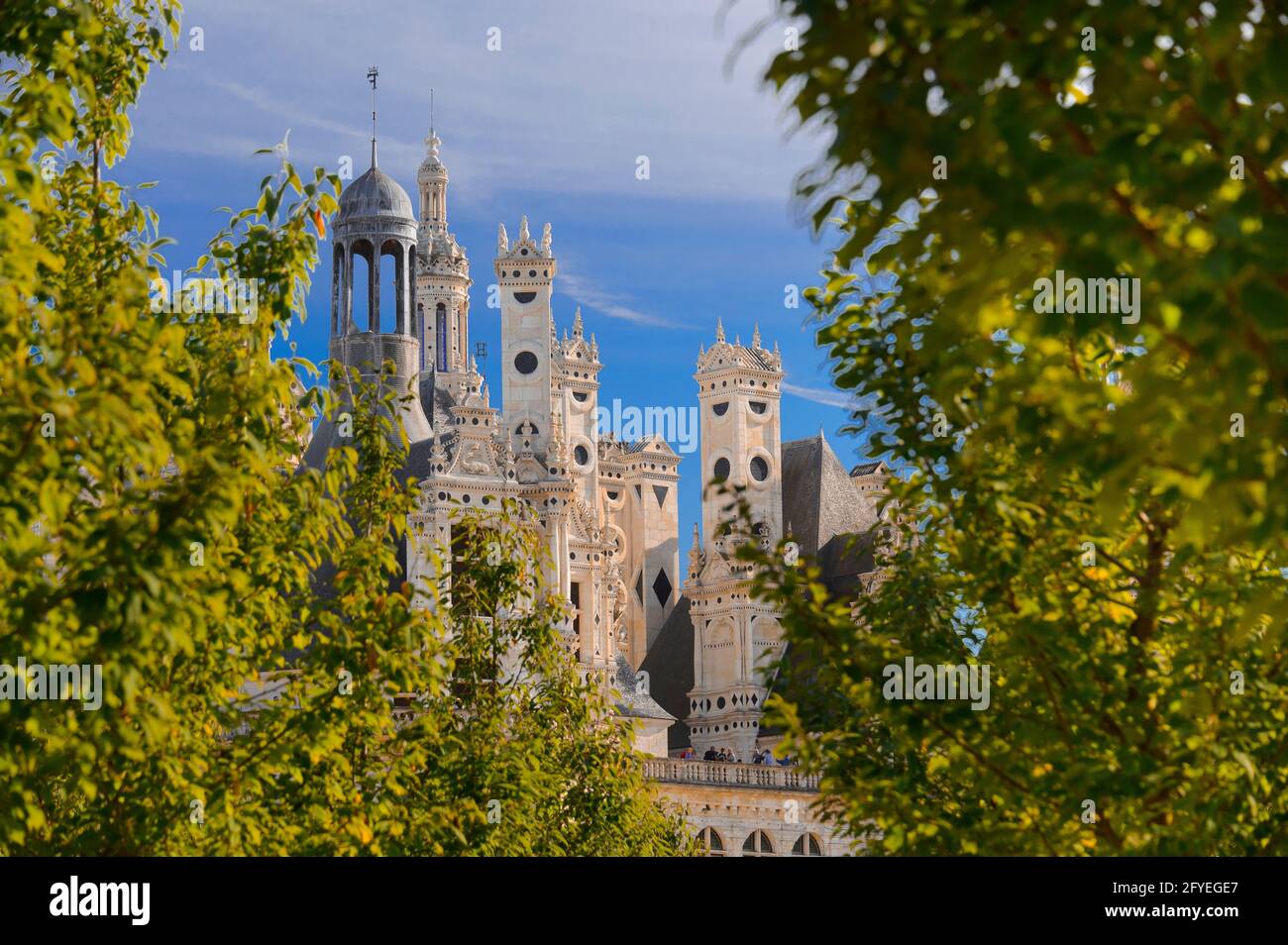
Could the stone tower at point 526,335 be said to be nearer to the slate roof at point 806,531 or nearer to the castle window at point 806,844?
the slate roof at point 806,531

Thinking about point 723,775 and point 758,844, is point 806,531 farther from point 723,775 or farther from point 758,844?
point 758,844

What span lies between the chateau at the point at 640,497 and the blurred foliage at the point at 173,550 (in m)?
35.2

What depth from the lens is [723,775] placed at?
63.7m

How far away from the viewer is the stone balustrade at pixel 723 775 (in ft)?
203

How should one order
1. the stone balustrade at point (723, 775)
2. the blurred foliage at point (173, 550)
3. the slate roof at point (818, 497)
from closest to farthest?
the blurred foliage at point (173, 550) → the stone balustrade at point (723, 775) → the slate roof at point (818, 497)

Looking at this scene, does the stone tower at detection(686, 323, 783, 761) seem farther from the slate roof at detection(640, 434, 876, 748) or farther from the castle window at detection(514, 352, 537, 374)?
the castle window at detection(514, 352, 537, 374)

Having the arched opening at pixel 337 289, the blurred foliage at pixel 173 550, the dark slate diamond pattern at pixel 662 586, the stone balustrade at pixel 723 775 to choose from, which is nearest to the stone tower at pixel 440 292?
the dark slate diamond pattern at pixel 662 586

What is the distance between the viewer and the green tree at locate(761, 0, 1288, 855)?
5.99 m

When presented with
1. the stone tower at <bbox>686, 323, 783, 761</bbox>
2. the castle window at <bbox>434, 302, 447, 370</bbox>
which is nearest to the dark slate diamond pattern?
the stone tower at <bbox>686, 323, 783, 761</bbox>

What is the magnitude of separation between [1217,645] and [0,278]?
8.32 m

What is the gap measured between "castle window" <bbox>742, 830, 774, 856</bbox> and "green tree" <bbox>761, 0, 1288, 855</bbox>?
172 ft

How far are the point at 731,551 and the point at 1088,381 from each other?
60.8 metres

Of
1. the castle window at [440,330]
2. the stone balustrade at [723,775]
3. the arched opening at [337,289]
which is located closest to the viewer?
the stone balustrade at [723,775]

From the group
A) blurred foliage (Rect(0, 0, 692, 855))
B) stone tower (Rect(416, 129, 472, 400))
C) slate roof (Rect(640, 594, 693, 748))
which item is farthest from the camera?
stone tower (Rect(416, 129, 472, 400))
